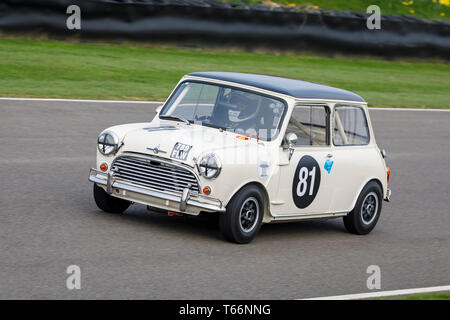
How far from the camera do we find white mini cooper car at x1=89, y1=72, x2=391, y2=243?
7.78 m

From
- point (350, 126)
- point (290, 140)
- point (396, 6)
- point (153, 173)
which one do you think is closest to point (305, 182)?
point (290, 140)

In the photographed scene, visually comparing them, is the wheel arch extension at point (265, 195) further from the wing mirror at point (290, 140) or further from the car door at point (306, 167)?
the wing mirror at point (290, 140)

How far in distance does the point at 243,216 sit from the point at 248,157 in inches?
21.4

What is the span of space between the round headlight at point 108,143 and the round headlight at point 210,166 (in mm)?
990

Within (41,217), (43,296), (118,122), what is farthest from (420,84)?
(43,296)

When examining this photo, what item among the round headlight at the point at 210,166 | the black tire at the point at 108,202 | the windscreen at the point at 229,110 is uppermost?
the windscreen at the point at 229,110

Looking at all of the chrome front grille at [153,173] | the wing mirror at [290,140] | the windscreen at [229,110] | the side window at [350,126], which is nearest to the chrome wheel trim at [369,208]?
the side window at [350,126]

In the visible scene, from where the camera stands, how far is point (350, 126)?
9.35 meters

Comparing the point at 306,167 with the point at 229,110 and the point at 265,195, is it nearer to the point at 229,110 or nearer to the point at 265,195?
the point at 265,195

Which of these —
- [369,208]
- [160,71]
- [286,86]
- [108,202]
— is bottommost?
[160,71]

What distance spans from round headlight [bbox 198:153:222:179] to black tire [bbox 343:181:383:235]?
220 centimetres

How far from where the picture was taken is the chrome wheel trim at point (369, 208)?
9.35 meters

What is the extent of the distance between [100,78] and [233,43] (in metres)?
5.54

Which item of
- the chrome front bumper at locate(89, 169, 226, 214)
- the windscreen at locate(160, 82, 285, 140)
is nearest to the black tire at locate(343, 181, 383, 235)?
the windscreen at locate(160, 82, 285, 140)
